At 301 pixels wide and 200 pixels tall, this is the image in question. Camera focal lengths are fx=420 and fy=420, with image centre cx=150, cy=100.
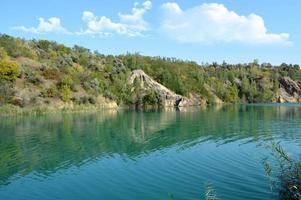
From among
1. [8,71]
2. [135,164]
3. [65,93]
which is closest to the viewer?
[135,164]

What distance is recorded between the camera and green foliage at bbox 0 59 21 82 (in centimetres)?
9438

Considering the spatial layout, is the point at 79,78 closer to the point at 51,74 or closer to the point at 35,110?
the point at 51,74

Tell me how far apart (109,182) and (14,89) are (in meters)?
72.0

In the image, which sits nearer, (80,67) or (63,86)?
(63,86)

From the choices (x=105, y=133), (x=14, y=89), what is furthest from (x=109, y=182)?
(x=14, y=89)

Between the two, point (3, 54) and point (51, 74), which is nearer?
point (3, 54)

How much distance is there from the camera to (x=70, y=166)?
30.5m

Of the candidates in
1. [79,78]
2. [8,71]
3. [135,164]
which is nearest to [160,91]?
[79,78]

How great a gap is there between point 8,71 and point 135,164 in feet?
238

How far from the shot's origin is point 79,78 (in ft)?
374

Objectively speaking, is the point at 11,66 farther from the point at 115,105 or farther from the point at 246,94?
the point at 246,94

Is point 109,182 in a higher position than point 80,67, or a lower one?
lower

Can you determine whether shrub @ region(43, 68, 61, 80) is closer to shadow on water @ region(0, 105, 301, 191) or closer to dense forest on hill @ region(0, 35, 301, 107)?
dense forest on hill @ region(0, 35, 301, 107)

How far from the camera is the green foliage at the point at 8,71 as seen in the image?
310 feet
